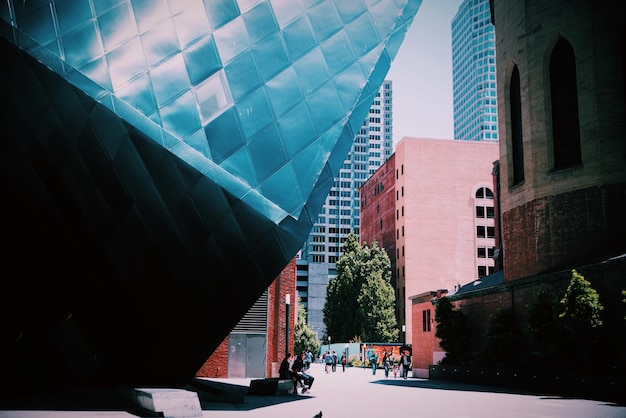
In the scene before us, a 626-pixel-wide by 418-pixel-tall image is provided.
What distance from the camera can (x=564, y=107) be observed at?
3094 cm

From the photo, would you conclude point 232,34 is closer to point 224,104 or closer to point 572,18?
point 224,104

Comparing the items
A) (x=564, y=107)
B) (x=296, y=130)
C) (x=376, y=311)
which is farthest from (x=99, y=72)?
(x=376, y=311)

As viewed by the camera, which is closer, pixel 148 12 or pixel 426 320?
pixel 148 12

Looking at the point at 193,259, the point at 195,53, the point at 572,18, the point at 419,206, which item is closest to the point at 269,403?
the point at 193,259

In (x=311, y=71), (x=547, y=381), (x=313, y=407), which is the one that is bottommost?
(x=313, y=407)

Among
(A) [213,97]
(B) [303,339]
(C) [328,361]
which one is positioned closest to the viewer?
(A) [213,97]

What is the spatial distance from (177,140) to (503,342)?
2166cm

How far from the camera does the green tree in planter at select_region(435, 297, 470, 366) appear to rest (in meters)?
36.1

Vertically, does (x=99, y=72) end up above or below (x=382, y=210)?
below

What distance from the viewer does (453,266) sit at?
84812 mm

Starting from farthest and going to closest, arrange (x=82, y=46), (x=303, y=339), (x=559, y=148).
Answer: (x=303, y=339) < (x=559, y=148) < (x=82, y=46)

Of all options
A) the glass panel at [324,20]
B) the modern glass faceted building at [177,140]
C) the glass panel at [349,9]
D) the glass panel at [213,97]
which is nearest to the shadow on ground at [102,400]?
the modern glass faceted building at [177,140]

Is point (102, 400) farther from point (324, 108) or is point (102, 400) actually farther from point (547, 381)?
point (547, 381)

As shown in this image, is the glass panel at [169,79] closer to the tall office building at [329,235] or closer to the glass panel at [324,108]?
the glass panel at [324,108]
